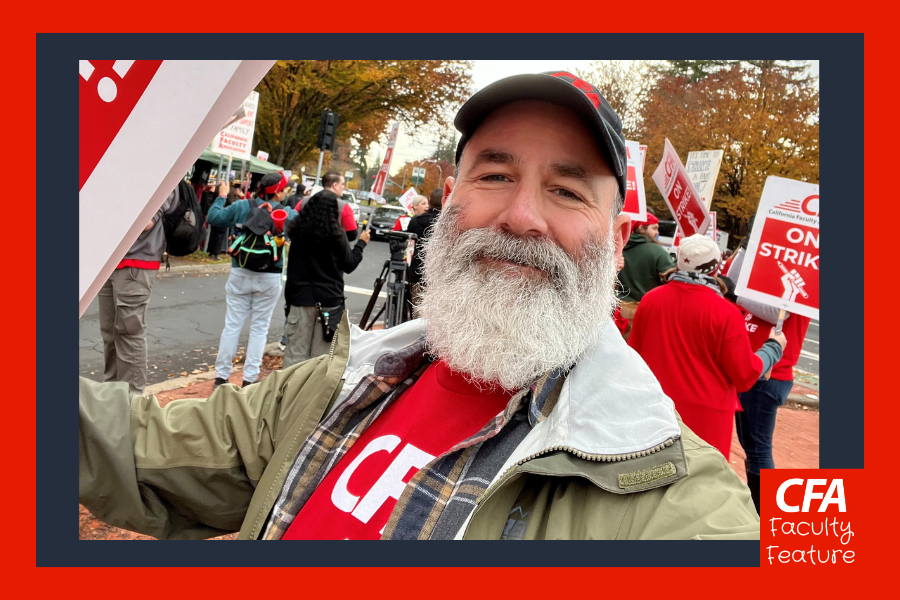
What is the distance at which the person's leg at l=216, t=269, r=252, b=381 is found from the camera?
211 inches

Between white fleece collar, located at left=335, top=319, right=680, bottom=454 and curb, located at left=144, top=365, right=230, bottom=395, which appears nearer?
white fleece collar, located at left=335, top=319, right=680, bottom=454

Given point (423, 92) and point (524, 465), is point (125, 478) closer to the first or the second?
point (524, 465)

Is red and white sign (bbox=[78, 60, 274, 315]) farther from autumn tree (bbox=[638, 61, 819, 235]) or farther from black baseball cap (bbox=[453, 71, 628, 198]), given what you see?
autumn tree (bbox=[638, 61, 819, 235])

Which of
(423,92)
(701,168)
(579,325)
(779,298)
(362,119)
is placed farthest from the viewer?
(362,119)

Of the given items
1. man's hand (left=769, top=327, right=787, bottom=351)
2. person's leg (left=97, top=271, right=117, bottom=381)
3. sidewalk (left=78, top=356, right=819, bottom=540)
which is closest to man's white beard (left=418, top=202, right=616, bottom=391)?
man's hand (left=769, top=327, right=787, bottom=351)

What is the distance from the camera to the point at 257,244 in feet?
17.3

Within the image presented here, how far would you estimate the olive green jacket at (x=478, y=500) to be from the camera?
1100mm

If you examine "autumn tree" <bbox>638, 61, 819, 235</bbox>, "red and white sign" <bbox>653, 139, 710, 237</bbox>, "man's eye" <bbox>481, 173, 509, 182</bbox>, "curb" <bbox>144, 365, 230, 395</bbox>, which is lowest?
"curb" <bbox>144, 365, 230, 395</bbox>

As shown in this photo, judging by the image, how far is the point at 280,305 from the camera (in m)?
9.84

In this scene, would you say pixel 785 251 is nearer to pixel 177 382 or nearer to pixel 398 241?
pixel 398 241

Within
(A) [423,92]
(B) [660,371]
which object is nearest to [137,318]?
(B) [660,371]

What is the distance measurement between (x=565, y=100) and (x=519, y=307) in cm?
53

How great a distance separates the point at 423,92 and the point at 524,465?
2148cm

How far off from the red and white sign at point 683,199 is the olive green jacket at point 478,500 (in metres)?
4.17
